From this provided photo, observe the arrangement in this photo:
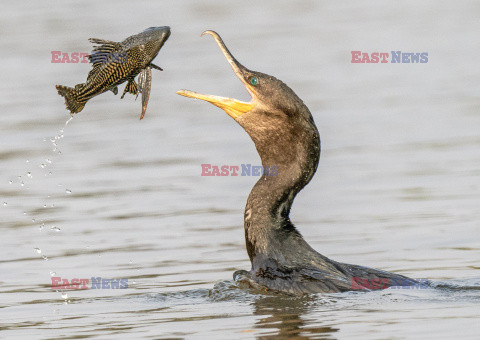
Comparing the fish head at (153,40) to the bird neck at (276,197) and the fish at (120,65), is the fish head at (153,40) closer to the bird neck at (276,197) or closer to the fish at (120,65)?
the fish at (120,65)

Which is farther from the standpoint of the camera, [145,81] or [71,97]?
[145,81]

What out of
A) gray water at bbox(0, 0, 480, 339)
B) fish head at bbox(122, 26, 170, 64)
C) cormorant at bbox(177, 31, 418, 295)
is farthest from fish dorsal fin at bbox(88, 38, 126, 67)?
gray water at bbox(0, 0, 480, 339)

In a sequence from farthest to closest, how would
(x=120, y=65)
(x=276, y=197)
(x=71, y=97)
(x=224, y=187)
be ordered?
(x=224, y=187), (x=276, y=197), (x=120, y=65), (x=71, y=97)

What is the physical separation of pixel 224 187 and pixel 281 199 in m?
4.18

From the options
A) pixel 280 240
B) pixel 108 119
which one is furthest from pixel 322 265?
pixel 108 119

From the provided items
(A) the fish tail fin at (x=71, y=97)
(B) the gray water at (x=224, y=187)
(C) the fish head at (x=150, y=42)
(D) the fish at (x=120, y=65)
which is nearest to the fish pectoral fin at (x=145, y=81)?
(D) the fish at (x=120, y=65)

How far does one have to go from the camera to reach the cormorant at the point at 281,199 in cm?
922

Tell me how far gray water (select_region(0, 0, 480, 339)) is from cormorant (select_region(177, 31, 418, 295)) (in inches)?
8.5

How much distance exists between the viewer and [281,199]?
31.2 ft

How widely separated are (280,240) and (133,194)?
4.14 m

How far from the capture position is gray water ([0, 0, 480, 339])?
346 inches

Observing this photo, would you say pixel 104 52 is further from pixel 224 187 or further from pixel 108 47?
pixel 224 187

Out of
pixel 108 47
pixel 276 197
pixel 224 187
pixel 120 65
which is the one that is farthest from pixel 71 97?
pixel 224 187

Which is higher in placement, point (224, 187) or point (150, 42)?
point (150, 42)
